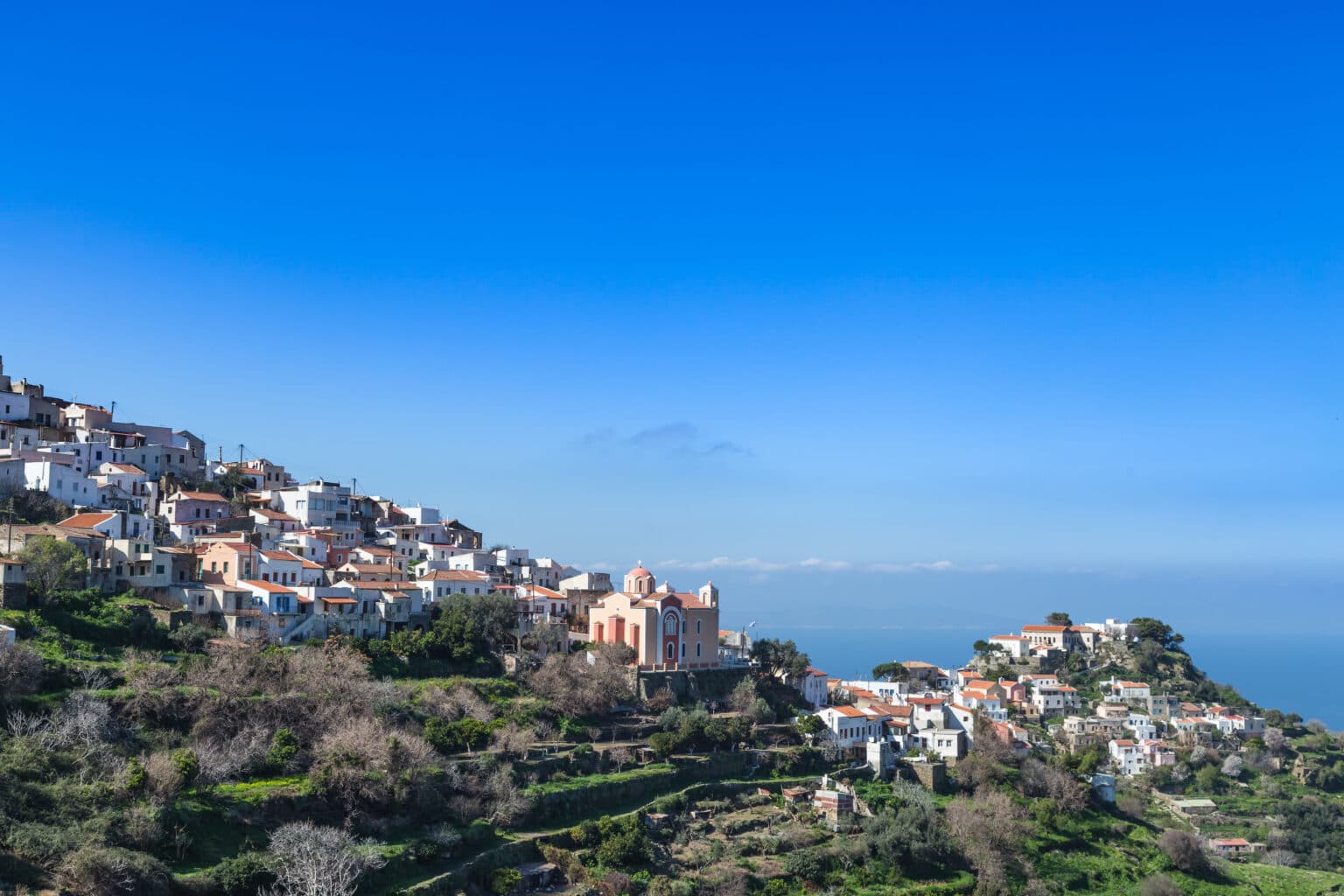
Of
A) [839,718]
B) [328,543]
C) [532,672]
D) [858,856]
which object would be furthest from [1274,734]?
[328,543]

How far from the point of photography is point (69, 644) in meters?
37.4

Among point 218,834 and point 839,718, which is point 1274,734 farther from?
point 218,834

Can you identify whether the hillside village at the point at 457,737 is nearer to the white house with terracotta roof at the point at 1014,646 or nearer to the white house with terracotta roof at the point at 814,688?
the white house with terracotta roof at the point at 814,688

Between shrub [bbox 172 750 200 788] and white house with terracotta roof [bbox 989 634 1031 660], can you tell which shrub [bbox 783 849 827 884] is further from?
white house with terracotta roof [bbox 989 634 1031 660]

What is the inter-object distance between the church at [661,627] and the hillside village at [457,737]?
0.44 feet

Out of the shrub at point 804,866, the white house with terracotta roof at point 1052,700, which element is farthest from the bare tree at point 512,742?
the white house with terracotta roof at point 1052,700

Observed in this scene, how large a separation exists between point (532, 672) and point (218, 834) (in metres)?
19.2

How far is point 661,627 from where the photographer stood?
55312 millimetres

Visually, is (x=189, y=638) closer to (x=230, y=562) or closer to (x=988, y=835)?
(x=230, y=562)

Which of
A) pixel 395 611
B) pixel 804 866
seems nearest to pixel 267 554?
pixel 395 611

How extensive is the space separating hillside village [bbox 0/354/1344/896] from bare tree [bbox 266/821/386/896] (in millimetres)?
→ 370

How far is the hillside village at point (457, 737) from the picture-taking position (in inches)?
1239

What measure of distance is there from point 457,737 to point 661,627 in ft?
56.5

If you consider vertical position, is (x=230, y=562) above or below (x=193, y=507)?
below
